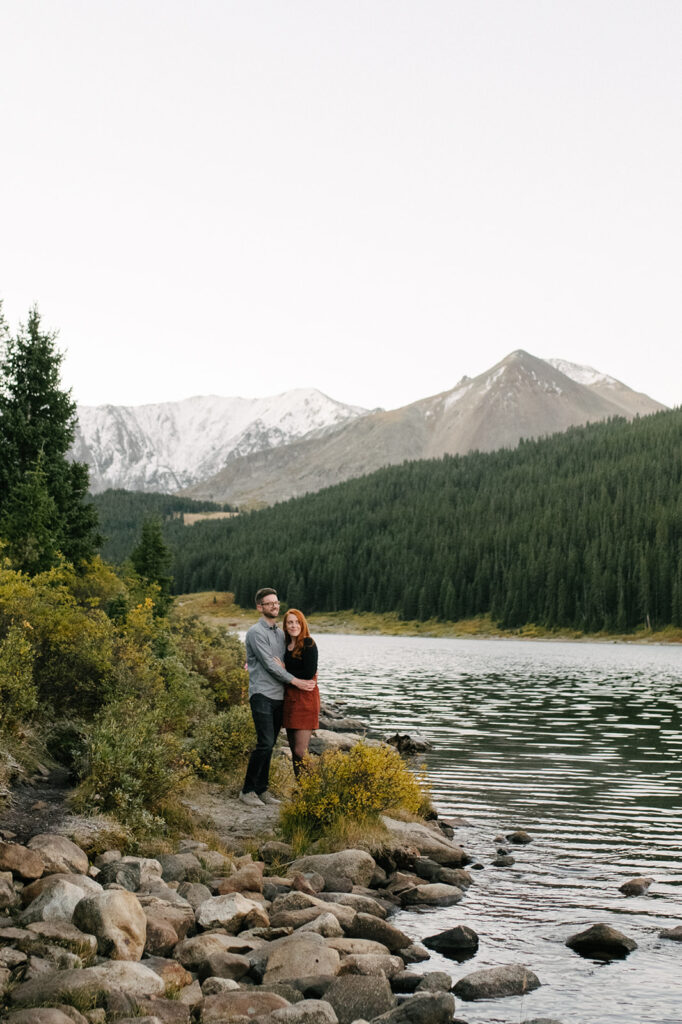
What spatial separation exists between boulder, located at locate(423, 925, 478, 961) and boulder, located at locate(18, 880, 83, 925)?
15.8 feet

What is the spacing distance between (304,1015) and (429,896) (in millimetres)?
5801

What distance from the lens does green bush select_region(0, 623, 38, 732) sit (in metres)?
15.8

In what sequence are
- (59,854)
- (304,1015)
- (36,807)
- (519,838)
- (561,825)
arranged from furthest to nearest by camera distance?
(561,825) < (519,838) < (36,807) < (59,854) < (304,1015)

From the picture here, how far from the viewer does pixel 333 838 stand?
52.1ft

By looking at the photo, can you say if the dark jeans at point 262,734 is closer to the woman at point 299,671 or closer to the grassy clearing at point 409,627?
the woman at point 299,671

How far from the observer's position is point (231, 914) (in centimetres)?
1177

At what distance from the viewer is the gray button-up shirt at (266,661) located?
16.1 m

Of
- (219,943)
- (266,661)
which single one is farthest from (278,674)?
(219,943)

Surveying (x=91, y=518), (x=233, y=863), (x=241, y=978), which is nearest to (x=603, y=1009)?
(x=241, y=978)

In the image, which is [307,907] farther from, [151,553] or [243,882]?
[151,553]

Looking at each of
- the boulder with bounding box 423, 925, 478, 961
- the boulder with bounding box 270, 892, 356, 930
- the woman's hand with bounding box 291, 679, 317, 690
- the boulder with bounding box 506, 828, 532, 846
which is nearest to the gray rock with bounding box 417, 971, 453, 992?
the boulder with bounding box 423, 925, 478, 961

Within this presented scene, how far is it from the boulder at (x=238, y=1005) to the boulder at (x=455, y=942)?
3433mm

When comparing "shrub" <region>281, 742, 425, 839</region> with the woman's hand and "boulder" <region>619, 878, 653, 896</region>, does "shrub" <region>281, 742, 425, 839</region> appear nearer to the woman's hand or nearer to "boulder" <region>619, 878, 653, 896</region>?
the woman's hand

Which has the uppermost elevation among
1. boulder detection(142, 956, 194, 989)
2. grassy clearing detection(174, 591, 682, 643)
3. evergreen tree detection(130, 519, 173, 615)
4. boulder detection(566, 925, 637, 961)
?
evergreen tree detection(130, 519, 173, 615)
